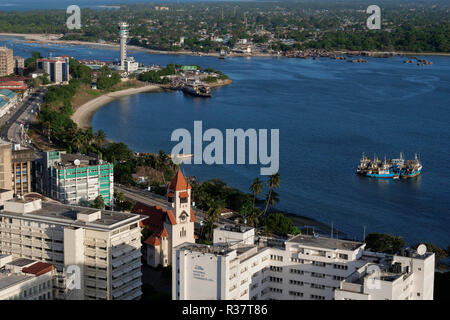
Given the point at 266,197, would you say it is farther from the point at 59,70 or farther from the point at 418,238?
the point at 59,70

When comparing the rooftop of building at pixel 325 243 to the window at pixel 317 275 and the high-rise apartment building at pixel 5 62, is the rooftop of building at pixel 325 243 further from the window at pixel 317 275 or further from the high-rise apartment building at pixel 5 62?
the high-rise apartment building at pixel 5 62

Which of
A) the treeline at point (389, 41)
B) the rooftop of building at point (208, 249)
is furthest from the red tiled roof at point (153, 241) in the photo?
the treeline at point (389, 41)

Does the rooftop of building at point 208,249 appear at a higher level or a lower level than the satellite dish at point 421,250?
lower

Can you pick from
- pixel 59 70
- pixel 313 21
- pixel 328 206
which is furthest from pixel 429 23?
pixel 328 206

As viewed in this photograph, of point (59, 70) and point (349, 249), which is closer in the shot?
point (349, 249)

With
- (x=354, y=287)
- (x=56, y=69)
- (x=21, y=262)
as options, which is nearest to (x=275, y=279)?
(x=354, y=287)

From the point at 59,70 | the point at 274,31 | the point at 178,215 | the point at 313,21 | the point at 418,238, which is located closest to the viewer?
the point at 178,215
